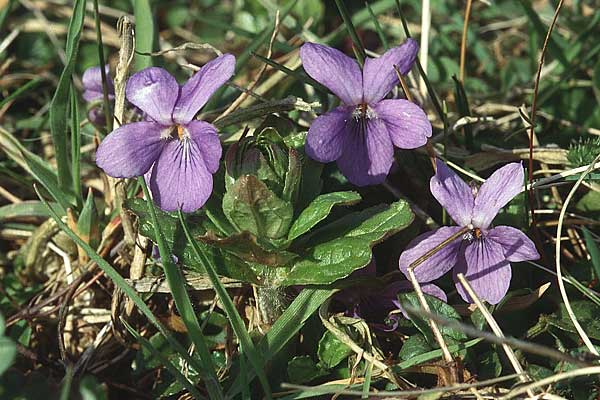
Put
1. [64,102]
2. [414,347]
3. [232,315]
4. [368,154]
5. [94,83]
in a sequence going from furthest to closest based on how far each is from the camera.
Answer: [94,83] < [64,102] < [368,154] < [414,347] < [232,315]

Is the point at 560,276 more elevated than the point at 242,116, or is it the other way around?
the point at 242,116

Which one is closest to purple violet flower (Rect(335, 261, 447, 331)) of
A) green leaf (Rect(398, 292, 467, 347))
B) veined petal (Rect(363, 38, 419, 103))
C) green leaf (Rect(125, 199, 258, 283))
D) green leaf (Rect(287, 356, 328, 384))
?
green leaf (Rect(398, 292, 467, 347))

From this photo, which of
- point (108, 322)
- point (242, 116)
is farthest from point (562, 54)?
point (108, 322)

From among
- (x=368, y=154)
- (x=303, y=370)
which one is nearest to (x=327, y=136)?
(x=368, y=154)

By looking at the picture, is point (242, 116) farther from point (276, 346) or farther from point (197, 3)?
point (197, 3)

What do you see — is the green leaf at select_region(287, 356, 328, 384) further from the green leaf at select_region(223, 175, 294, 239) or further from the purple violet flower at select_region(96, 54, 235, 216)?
the purple violet flower at select_region(96, 54, 235, 216)

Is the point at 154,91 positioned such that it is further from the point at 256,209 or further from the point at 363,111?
the point at 363,111
